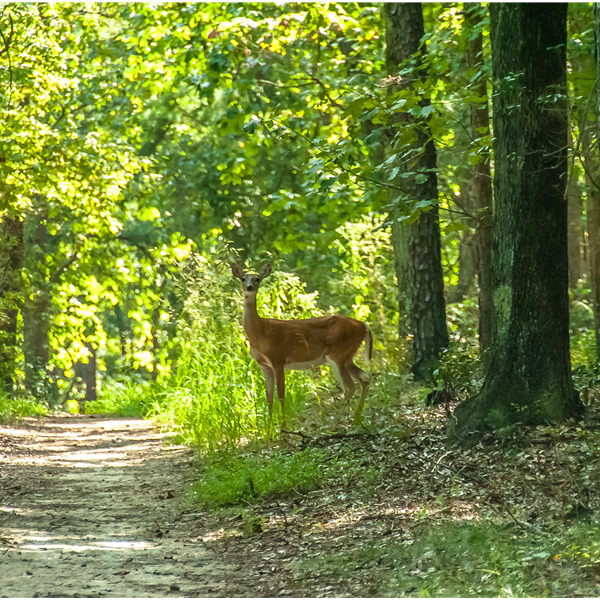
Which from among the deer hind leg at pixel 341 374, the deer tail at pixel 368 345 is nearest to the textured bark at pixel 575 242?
the deer tail at pixel 368 345

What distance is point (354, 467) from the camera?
316 inches

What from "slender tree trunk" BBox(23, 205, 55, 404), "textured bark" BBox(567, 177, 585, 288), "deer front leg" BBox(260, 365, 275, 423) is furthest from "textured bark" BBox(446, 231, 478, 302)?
"deer front leg" BBox(260, 365, 275, 423)

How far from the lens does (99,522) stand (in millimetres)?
7832

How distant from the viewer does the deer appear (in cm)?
1131

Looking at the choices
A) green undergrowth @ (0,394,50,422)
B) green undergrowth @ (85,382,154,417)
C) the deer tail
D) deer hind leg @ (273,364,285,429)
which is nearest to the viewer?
Result: deer hind leg @ (273,364,285,429)

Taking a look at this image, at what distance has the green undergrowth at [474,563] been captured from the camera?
16.1 ft

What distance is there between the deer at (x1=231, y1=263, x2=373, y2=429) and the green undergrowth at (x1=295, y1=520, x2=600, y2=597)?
5275mm

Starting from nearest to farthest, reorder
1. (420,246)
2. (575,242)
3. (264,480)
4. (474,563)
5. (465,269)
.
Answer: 1. (474,563)
2. (264,480)
3. (420,246)
4. (575,242)
5. (465,269)

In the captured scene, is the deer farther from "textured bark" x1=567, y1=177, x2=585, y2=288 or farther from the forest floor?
"textured bark" x1=567, y1=177, x2=585, y2=288

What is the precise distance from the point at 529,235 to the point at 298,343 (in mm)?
4175

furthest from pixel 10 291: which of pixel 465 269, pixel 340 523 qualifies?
pixel 465 269

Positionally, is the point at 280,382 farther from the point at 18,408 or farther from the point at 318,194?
the point at 18,408

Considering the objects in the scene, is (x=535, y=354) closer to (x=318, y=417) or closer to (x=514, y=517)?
(x=514, y=517)

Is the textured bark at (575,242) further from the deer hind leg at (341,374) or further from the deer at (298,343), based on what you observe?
the deer hind leg at (341,374)
